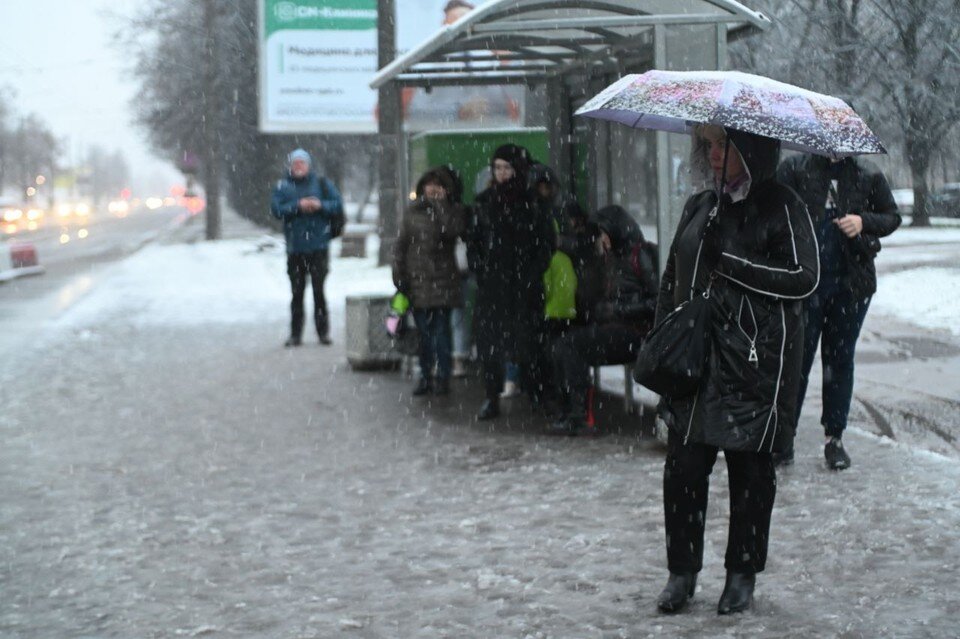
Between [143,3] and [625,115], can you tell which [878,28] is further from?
[143,3]

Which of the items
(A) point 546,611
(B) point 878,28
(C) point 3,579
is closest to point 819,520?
(A) point 546,611

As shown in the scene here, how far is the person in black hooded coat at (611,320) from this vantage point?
727 centimetres

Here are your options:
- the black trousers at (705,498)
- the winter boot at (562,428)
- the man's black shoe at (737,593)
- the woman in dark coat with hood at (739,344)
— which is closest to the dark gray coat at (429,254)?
the winter boot at (562,428)

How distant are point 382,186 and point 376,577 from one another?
45.1ft

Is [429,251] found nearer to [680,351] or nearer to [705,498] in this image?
[705,498]

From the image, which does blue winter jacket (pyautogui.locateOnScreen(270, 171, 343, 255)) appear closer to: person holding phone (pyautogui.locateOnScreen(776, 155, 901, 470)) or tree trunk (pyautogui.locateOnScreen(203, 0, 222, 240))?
person holding phone (pyautogui.locateOnScreen(776, 155, 901, 470))

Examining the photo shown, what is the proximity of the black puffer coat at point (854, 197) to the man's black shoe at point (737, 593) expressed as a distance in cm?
231

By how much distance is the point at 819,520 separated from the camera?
5.65 meters

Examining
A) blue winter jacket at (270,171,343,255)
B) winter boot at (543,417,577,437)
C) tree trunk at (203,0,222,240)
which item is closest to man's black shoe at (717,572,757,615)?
winter boot at (543,417,577,437)

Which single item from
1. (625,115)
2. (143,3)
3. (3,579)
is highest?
(143,3)

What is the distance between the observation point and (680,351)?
4238mm

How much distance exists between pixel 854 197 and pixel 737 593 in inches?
99.7

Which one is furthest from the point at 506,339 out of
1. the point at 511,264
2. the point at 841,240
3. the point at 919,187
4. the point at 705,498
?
the point at 919,187

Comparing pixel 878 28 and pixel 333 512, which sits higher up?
pixel 878 28
